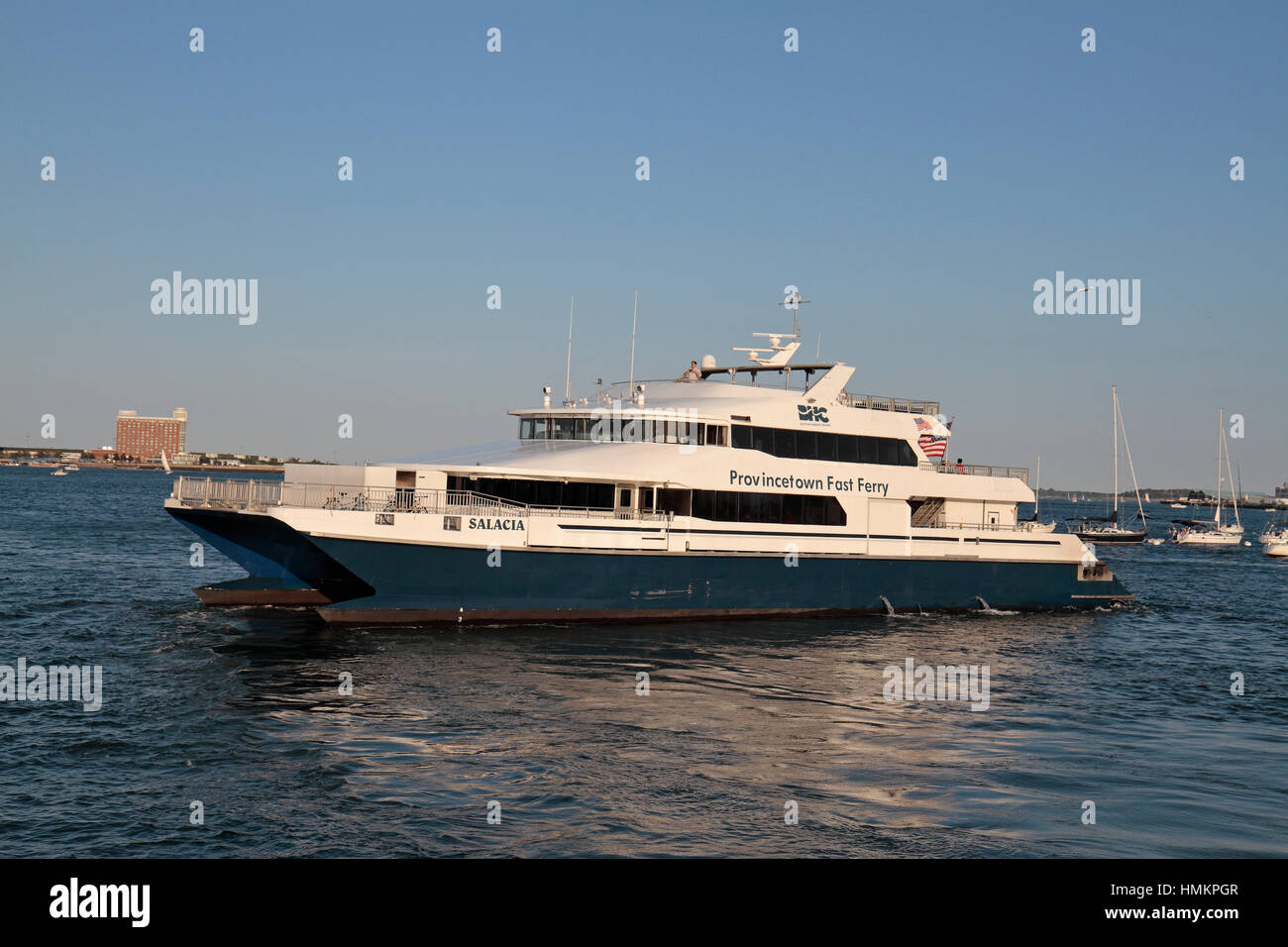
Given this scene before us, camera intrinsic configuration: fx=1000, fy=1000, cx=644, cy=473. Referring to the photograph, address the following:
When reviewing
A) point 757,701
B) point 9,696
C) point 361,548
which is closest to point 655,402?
point 361,548

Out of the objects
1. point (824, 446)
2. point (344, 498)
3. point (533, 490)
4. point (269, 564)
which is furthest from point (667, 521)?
point (269, 564)

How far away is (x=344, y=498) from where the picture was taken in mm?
23125

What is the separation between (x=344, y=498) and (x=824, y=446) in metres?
13.4

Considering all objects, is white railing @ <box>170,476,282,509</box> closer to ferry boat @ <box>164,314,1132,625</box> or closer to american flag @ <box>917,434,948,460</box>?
ferry boat @ <box>164,314,1132,625</box>

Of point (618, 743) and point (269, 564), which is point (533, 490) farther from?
point (618, 743)

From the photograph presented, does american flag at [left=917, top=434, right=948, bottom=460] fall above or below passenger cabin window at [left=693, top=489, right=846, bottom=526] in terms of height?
above

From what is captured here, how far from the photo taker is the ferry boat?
22.8 metres

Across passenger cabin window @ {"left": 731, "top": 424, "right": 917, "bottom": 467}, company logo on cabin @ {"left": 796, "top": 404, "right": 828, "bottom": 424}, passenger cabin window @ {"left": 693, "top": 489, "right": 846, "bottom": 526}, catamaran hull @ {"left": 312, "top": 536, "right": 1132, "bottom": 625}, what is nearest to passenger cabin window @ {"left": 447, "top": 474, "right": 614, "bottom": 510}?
catamaran hull @ {"left": 312, "top": 536, "right": 1132, "bottom": 625}

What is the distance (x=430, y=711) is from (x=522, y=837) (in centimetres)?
576

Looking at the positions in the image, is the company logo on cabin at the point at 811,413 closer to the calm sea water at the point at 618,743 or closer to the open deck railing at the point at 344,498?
the calm sea water at the point at 618,743

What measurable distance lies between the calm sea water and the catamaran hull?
68 centimetres

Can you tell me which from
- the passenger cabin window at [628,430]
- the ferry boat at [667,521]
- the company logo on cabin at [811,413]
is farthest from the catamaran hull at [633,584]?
the company logo on cabin at [811,413]

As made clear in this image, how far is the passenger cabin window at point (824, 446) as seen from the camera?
27.3 metres

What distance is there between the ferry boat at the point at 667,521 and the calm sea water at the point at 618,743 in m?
1.12
